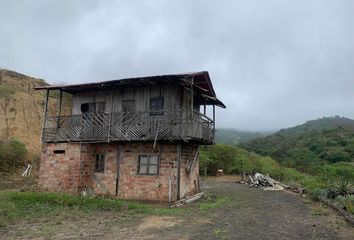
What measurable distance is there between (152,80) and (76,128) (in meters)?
5.39

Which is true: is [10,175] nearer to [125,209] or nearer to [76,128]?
[76,128]

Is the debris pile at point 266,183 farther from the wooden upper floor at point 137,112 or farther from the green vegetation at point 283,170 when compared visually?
the wooden upper floor at point 137,112

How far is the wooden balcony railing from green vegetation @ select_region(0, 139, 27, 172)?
30.6 ft

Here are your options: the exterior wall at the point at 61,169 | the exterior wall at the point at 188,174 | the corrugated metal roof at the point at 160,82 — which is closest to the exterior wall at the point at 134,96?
the corrugated metal roof at the point at 160,82

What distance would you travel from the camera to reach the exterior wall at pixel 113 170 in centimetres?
1848

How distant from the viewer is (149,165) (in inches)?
746

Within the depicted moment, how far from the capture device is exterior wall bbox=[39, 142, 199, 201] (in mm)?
18484

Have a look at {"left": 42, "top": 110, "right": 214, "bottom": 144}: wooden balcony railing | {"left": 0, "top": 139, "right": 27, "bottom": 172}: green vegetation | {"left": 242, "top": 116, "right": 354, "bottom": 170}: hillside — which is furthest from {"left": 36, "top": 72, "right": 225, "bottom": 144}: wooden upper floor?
{"left": 242, "top": 116, "right": 354, "bottom": 170}: hillside

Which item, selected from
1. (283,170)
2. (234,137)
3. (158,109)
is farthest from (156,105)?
(234,137)

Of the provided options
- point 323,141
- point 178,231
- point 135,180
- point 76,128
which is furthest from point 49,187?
point 323,141

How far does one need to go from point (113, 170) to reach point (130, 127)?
9.20 feet

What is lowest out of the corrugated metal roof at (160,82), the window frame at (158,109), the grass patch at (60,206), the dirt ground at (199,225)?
the dirt ground at (199,225)

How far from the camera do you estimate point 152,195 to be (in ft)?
60.5

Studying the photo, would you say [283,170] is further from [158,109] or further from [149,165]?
[158,109]
